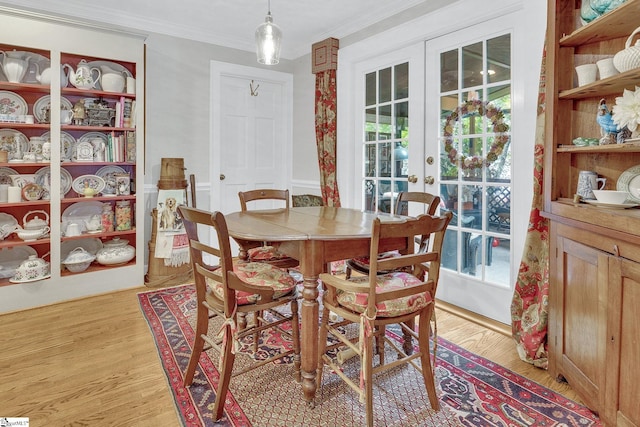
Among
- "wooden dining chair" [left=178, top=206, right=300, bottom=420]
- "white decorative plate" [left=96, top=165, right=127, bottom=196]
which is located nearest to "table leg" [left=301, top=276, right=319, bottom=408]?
"wooden dining chair" [left=178, top=206, right=300, bottom=420]

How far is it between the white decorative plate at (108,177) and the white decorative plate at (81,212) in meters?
0.15

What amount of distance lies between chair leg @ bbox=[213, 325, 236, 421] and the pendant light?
5.43 feet

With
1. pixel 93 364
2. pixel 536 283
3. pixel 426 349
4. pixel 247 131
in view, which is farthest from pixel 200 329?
pixel 247 131

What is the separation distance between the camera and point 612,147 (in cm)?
167

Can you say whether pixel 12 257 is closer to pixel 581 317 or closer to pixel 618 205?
pixel 581 317

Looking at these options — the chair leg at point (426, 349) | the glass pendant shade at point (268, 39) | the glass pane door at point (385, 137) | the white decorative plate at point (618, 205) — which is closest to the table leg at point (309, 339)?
the chair leg at point (426, 349)

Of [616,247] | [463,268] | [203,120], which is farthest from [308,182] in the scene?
[616,247]

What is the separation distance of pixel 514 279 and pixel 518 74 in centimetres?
139

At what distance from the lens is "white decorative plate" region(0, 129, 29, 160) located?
3.12m

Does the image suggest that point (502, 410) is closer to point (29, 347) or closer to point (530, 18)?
point (530, 18)

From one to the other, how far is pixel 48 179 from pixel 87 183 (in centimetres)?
29

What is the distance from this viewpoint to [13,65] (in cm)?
300

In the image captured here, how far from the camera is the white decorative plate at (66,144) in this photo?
3.28 meters

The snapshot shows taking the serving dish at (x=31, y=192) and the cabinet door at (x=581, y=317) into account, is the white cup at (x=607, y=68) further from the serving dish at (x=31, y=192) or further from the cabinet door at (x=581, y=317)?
the serving dish at (x=31, y=192)
